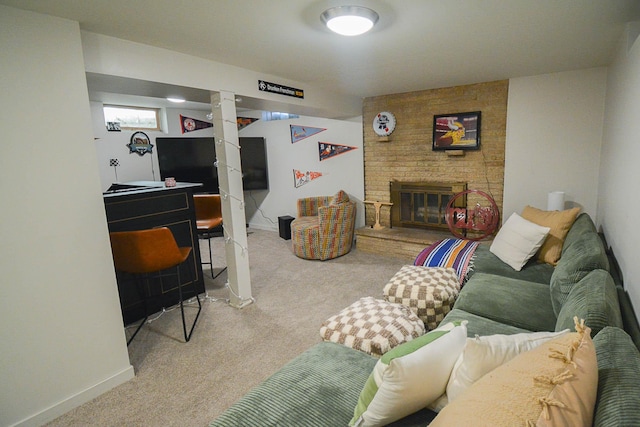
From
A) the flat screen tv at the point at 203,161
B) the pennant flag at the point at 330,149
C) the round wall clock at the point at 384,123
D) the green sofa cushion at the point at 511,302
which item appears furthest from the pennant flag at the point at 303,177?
the green sofa cushion at the point at 511,302

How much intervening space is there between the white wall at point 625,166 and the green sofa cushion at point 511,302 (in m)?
0.42

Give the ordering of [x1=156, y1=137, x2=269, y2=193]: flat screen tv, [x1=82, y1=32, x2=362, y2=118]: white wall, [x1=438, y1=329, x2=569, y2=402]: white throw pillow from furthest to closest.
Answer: [x1=156, y1=137, x2=269, y2=193]: flat screen tv, [x1=82, y1=32, x2=362, y2=118]: white wall, [x1=438, y1=329, x2=569, y2=402]: white throw pillow

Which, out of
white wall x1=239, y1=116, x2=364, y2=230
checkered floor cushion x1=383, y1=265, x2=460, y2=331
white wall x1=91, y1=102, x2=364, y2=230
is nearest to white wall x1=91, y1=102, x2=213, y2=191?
white wall x1=91, y1=102, x2=364, y2=230

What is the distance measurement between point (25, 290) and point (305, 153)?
456 cm

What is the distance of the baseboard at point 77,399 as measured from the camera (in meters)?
1.87

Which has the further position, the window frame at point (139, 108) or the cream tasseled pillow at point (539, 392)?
the window frame at point (139, 108)

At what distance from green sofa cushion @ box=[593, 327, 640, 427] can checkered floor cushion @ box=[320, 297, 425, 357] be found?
3.06ft

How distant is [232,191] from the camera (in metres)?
3.08

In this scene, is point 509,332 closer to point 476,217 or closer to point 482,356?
point 482,356

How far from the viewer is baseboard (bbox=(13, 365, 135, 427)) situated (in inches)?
73.6

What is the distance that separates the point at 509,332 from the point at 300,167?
4.70m

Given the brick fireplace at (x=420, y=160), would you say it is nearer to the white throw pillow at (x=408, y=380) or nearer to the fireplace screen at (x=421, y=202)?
the fireplace screen at (x=421, y=202)

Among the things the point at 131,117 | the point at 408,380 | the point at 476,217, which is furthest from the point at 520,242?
the point at 131,117

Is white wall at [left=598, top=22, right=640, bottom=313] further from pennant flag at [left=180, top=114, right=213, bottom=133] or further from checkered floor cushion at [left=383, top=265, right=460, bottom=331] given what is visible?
pennant flag at [left=180, top=114, right=213, bottom=133]
